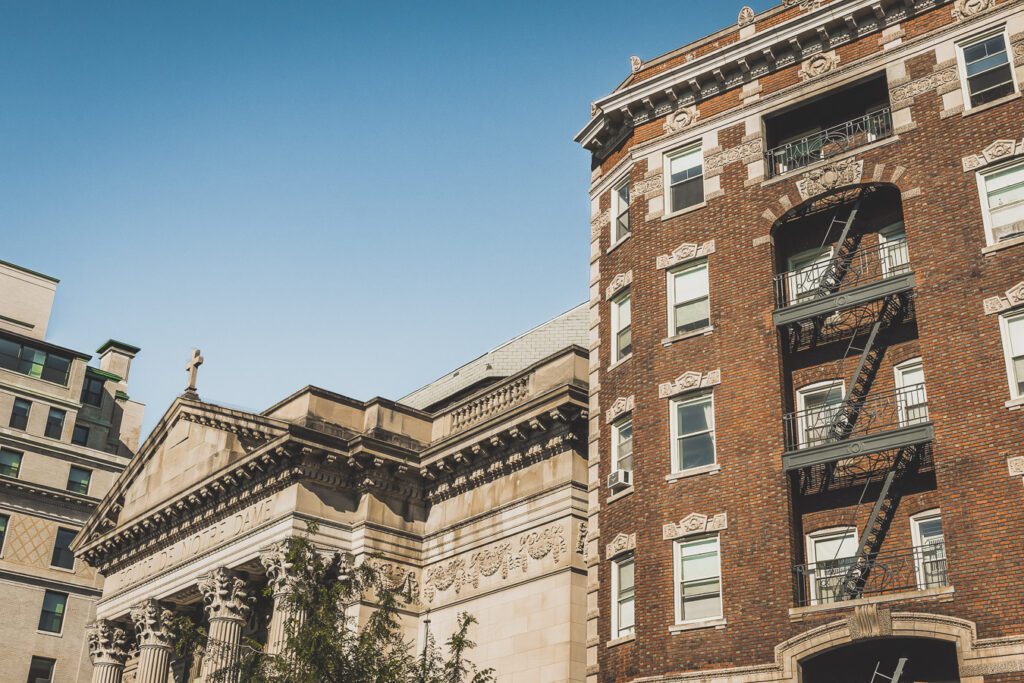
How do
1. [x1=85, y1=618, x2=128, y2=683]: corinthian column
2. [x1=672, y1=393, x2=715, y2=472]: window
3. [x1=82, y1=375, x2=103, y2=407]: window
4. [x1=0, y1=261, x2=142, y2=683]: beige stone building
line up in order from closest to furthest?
[x1=672, y1=393, x2=715, y2=472]: window < [x1=85, y1=618, x2=128, y2=683]: corinthian column < [x1=0, y1=261, x2=142, y2=683]: beige stone building < [x1=82, y1=375, x2=103, y2=407]: window

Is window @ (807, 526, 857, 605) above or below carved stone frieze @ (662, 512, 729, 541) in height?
below

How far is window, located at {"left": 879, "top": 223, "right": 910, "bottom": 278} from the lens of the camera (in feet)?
89.6

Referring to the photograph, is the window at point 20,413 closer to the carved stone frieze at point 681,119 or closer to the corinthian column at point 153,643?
the corinthian column at point 153,643

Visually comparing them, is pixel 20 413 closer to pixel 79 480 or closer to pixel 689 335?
pixel 79 480

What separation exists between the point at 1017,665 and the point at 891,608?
8.60 ft

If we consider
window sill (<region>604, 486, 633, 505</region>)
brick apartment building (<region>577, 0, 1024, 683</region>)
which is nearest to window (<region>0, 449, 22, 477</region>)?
brick apartment building (<region>577, 0, 1024, 683</region>)

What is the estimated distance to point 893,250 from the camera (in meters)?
27.6

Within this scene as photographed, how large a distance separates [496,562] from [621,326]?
785 centimetres

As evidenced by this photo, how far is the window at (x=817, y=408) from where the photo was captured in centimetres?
2703

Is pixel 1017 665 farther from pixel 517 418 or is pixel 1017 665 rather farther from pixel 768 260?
pixel 517 418

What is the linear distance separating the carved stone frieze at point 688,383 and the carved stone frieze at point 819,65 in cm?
804

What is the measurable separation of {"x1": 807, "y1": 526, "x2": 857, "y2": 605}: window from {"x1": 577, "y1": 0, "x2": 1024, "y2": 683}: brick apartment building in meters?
0.06

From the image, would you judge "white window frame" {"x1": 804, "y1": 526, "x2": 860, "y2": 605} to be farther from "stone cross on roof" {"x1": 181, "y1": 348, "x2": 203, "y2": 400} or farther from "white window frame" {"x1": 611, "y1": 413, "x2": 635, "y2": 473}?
"stone cross on roof" {"x1": 181, "y1": 348, "x2": 203, "y2": 400}

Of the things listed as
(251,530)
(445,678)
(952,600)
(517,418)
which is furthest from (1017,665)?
(251,530)
